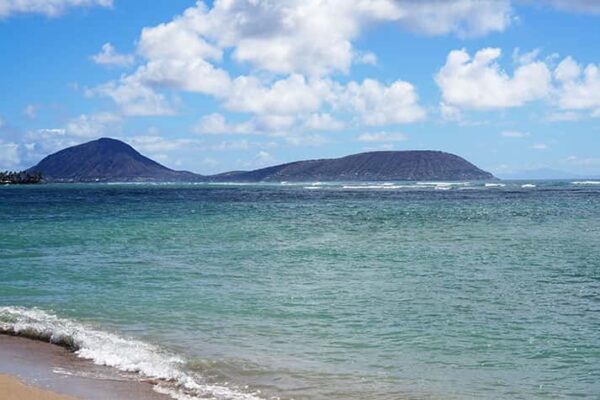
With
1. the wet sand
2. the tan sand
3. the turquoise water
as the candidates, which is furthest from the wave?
the tan sand

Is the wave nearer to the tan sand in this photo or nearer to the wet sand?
Result: the wet sand

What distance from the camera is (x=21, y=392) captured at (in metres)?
9.12

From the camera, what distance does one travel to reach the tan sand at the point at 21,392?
29.2ft

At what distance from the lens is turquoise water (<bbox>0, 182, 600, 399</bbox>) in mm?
10375

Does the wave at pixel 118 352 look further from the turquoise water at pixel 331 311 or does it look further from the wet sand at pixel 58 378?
the wet sand at pixel 58 378

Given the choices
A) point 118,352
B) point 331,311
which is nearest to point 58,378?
point 118,352

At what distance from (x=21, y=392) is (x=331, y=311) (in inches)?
305

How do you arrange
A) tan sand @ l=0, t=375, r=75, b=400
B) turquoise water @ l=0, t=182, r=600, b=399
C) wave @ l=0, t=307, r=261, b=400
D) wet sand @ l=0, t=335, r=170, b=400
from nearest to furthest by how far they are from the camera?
1. tan sand @ l=0, t=375, r=75, b=400
2. wet sand @ l=0, t=335, r=170, b=400
3. wave @ l=0, t=307, r=261, b=400
4. turquoise water @ l=0, t=182, r=600, b=399

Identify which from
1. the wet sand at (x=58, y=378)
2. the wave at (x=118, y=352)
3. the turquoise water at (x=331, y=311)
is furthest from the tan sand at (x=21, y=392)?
the turquoise water at (x=331, y=311)

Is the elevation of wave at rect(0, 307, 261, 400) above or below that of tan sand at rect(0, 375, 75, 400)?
below

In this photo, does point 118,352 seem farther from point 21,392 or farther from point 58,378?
point 21,392

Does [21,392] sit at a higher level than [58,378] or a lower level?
higher

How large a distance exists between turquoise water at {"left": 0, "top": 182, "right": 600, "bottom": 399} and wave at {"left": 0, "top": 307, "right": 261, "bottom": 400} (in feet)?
0.15

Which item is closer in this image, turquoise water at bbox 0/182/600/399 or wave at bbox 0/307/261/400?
wave at bbox 0/307/261/400
